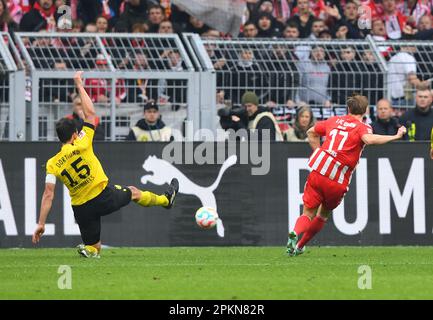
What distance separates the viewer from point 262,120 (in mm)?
19094

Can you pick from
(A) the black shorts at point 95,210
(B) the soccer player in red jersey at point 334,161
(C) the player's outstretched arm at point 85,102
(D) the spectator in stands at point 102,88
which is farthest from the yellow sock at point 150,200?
(D) the spectator in stands at point 102,88

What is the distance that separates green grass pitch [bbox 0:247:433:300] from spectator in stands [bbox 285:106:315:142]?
7.36 feet

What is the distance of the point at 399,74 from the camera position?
20.0 m

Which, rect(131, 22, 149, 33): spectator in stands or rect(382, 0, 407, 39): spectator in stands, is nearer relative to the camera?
rect(131, 22, 149, 33): spectator in stands

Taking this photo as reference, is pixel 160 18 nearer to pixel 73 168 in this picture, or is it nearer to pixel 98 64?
pixel 98 64

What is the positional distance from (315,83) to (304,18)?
3.06m

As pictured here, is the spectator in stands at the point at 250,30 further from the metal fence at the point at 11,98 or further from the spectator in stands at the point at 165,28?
the metal fence at the point at 11,98

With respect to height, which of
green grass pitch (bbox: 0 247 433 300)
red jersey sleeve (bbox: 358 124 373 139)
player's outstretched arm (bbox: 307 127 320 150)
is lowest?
green grass pitch (bbox: 0 247 433 300)

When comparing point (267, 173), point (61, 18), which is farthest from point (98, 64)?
point (267, 173)

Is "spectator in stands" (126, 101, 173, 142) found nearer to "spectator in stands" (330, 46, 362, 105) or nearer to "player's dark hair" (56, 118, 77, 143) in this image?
"spectator in stands" (330, 46, 362, 105)

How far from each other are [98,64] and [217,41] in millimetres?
1982

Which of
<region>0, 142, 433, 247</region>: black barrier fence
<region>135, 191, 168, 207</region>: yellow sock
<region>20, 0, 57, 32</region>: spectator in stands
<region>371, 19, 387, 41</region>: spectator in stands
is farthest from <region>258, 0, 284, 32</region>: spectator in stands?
<region>135, 191, 168, 207</region>: yellow sock

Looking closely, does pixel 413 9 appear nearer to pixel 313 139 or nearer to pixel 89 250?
pixel 313 139

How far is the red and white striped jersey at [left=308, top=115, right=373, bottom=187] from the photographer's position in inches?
603
